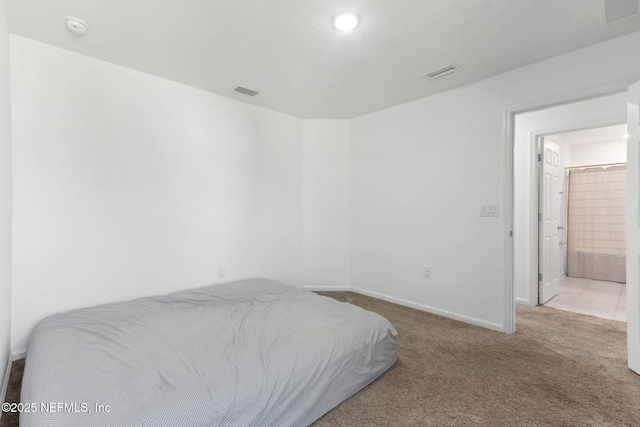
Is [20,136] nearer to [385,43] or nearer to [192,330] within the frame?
[192,330]

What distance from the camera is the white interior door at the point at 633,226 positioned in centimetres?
196

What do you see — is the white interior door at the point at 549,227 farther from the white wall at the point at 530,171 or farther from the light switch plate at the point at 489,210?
the light switch plate at the point at 489,210

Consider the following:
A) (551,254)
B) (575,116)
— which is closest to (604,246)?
(551,254)

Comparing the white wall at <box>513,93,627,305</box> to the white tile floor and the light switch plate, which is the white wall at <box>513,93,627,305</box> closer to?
the white tile floor

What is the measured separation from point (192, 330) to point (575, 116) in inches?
171

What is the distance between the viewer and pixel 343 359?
1.62 meters

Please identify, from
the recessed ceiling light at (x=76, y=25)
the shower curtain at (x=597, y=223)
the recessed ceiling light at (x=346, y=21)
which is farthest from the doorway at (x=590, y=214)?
the recessed ceiling light at (x=76, y=25)

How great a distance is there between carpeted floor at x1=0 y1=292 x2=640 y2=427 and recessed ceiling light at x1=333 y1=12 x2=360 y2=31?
7.72 ft

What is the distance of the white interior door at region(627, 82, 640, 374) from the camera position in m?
1.96

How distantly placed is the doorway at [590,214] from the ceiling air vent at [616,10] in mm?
2275

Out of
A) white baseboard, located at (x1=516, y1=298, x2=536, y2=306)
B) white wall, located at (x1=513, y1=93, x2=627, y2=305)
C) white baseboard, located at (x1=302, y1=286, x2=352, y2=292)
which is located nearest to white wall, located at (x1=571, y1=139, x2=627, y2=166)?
white wall, located at (x1=513, y1=93, x2=627, y2=305)

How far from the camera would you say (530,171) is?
3.49m

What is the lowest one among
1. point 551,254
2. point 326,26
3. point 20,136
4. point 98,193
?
point 551,254

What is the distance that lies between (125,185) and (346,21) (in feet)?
7.36
